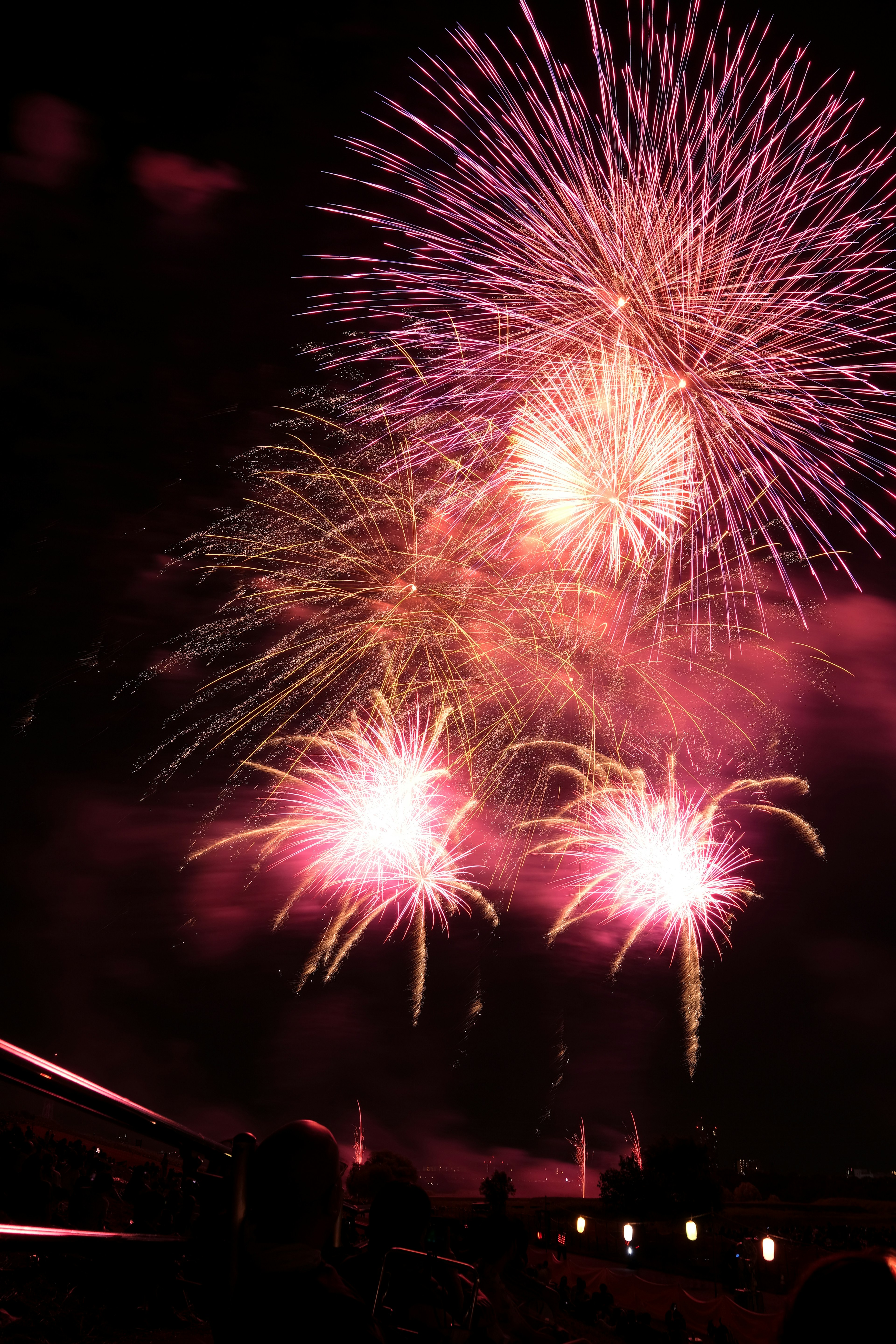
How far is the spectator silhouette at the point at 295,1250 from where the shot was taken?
1725 mm

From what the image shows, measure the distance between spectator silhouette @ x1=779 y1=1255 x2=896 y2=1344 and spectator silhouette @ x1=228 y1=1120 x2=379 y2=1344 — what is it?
0.76 metres

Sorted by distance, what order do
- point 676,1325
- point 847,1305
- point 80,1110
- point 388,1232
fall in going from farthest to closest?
1. point 676,1325
2. point 388,1232
3. point 80,1110
4. point 847,1305

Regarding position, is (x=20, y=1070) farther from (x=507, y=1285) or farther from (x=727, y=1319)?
(x=727, y=1319)

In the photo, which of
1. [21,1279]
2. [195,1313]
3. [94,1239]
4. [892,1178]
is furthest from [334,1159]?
[892,1178]

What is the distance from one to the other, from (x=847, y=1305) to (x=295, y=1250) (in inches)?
41.3

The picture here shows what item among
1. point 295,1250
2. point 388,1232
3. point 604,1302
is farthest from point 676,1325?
point 295,1250

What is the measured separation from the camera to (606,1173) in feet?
282

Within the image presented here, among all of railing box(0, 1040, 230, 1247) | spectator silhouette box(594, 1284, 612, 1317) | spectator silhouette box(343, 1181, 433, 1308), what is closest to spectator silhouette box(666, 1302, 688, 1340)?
spectator silhouette box(594, 1284, 612, 1317)

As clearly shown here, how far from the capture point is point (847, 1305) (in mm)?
1386

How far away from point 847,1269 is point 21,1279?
17.7 feet

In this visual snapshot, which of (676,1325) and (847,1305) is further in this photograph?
(676,1325)

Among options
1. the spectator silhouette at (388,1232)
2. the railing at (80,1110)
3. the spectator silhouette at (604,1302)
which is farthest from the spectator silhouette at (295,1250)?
the spectator silhouette at (604,1302)

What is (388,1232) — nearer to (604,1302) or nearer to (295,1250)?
(295,1250)

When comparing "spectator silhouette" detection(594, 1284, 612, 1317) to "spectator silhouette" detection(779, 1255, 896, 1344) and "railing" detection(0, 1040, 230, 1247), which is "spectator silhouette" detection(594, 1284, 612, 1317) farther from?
"spectator silhouette" detection(779, 1255, 896, 1344)
